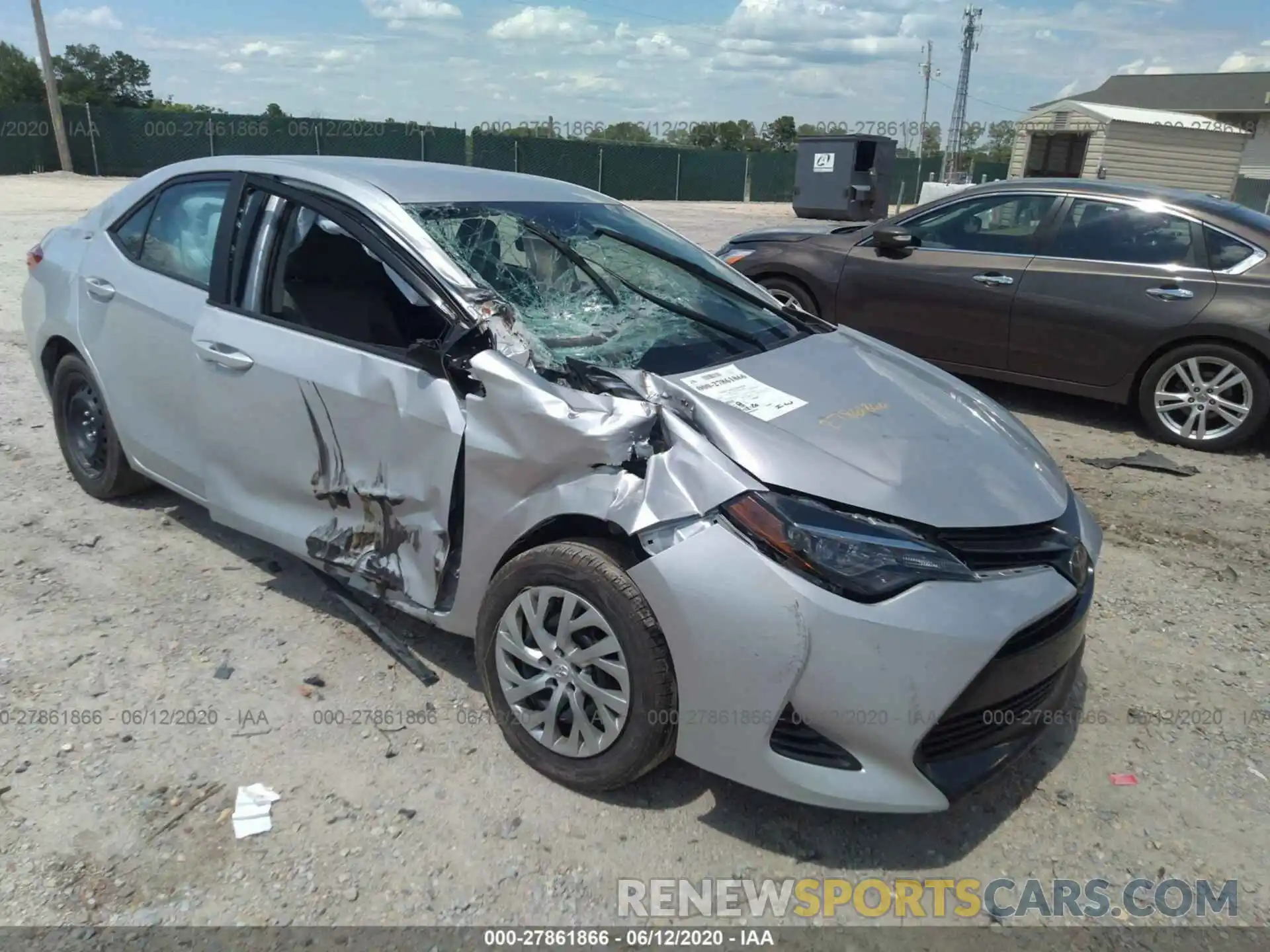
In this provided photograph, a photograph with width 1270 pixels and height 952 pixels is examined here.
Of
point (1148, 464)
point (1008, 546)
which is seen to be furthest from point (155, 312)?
point (1148, 464)

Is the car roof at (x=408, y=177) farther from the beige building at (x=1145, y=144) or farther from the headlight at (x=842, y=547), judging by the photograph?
the beige building at (x=1145, y=144)

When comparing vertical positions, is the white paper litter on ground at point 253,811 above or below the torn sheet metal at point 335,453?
below

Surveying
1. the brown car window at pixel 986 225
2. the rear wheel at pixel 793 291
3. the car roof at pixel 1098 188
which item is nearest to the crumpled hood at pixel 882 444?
the brown car window at pixel 986 225

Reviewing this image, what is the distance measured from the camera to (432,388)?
2834 millimetres

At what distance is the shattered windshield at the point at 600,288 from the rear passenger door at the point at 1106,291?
3289 millimetres

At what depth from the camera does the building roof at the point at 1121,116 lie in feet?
86.4

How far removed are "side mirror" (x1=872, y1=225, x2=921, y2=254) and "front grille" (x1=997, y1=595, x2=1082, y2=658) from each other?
15.4ft

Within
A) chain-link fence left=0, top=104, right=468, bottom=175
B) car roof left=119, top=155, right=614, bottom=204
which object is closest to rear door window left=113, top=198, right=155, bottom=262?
car roof left=119, top=155, right=614, bottom=204

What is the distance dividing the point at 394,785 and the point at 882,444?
175cm

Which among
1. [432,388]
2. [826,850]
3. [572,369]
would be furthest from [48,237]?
[826,850]

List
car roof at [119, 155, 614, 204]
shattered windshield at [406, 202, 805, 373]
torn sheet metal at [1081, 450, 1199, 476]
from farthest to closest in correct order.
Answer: torn sheet metal at [1081, 450, 1199, 476] < car roof at [119, 155, 614, 204] < shattered windshield at [406, 202, 805, 373]

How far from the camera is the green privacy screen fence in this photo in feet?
93.8

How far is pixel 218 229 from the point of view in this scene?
3.58 m

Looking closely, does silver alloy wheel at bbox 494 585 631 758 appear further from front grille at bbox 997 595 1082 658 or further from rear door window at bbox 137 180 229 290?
rear door window at bbox 137 180 229 290
